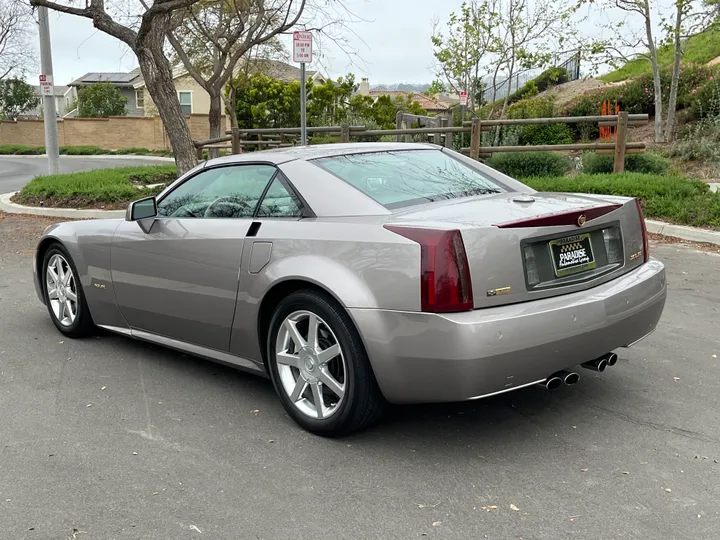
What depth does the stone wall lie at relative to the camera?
47.5 m

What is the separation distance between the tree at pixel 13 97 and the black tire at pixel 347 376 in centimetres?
6215

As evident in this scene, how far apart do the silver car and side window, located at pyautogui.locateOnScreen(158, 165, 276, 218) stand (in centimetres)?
1

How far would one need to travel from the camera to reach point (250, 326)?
425 cm

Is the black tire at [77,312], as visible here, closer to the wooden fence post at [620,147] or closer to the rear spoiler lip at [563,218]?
the rear spoiler lip at [563,218]

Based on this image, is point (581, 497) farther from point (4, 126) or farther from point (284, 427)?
point (4, 126)

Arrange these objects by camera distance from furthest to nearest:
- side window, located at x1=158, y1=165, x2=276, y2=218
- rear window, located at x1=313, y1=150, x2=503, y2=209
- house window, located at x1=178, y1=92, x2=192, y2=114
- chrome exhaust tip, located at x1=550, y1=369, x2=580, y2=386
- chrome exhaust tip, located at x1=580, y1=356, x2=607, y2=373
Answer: house window, located at x1=178, y1=92, x2=192, y2=114 < side window, located at x1=158, y1=165, x2=276, y2=218 < rear window, located at x1=313, y1=150, x2=503, y2=209 < chrome exhaust tip, located at x1=580, y1=356, x2=607, y2=373 < chrome exhaust tip, located at x1=550, y1=369, x2=580, y2=386

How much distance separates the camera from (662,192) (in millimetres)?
11125

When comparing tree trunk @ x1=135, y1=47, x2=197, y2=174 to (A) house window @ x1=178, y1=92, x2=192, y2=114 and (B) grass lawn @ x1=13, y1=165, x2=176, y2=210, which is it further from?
(A) house window @ x1=178, y1=92, x2=192, y2=114

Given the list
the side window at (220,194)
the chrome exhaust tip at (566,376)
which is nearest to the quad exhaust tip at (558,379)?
the chrome exhaust tip at (566,376)

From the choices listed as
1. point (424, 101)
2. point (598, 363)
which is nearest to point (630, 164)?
point (598, 363)

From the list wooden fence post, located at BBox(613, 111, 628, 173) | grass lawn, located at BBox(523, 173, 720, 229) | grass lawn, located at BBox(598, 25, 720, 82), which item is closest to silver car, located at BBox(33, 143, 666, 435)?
grass lawn, located at BBox(523, 173, 720, 229)

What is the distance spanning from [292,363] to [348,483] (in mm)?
830

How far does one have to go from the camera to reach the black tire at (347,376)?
3.66m

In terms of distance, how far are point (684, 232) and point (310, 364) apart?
24.4ft
